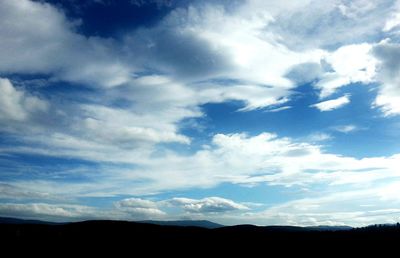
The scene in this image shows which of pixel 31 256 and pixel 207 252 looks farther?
pixel 207 252

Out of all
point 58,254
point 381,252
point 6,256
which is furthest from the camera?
point 381,252

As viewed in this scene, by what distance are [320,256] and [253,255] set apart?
3169cm

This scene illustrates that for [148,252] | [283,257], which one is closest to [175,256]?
[148,252]

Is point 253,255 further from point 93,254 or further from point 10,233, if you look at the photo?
point 10,233

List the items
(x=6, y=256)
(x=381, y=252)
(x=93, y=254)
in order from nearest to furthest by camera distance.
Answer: (x=6, y=256), (x=93, y=254), (x=381, y=252)

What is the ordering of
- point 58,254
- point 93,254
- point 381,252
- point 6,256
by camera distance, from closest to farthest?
point 6,256 < point 58,254 < point 93,254 < point 381,252

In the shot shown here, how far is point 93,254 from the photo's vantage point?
18325 cm

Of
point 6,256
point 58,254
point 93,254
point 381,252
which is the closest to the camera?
point 6,256

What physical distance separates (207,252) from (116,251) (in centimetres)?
4412

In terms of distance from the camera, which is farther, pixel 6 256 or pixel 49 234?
pixel 49 234

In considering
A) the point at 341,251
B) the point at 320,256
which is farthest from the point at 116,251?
the point at 341,251

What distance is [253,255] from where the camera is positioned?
19625cm

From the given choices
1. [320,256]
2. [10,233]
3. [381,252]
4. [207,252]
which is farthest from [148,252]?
[381,252]

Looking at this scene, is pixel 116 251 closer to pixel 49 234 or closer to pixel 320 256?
pixel 49 234
